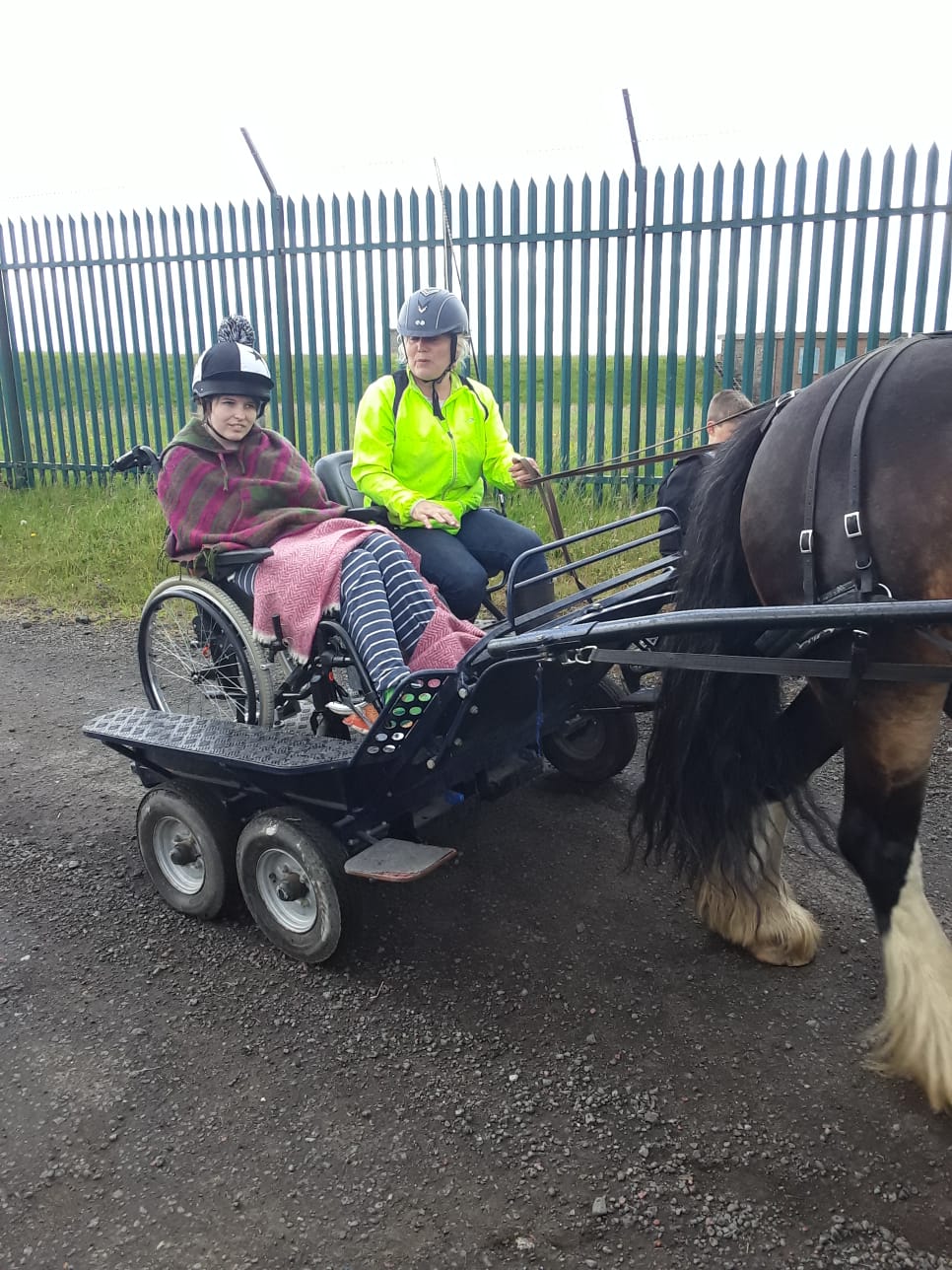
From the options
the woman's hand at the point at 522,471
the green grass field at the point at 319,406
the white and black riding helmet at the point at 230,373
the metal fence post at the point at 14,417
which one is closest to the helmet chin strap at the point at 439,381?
the woman's hand at the point at 522,471

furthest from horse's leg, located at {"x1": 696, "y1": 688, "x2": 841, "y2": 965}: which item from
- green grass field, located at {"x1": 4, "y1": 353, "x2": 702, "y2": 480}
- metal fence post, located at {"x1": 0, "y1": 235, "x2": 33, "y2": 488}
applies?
metal fence post, located at {"x1": 0, "y1": 235, "x2": 33, "y2": 488}

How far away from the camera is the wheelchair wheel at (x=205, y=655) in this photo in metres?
2.87

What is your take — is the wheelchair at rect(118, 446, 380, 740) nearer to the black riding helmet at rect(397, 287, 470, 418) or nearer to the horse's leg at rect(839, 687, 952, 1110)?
the black riding helmet at rect(397, 287, 470, 418)

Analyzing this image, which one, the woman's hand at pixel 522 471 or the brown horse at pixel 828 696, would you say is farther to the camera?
the woman's hand at pixel 522 471

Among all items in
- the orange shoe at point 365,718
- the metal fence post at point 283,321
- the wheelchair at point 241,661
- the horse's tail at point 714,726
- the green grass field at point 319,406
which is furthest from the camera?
the metal fence post at point 283,321

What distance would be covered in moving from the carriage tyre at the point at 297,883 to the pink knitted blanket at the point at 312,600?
50 centimetres

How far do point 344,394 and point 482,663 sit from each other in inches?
212

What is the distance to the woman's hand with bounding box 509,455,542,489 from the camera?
350 cm

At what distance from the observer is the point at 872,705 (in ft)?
6.60

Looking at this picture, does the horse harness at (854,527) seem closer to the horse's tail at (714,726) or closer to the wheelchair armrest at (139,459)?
the horse's tail at (714,726)

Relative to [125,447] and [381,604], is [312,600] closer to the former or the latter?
[381,604]

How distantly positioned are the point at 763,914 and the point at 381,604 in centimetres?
133

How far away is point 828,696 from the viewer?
212cm

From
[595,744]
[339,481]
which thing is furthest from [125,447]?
[595,744]
